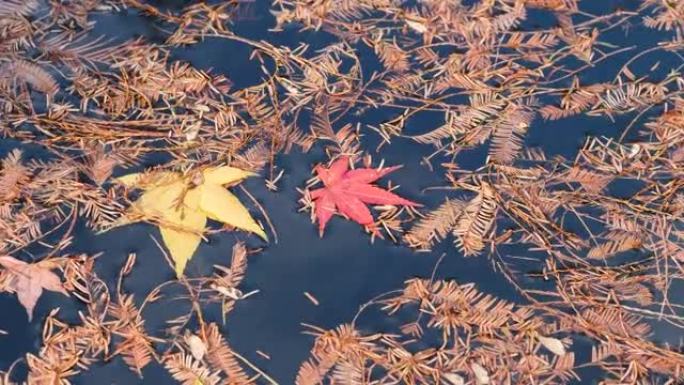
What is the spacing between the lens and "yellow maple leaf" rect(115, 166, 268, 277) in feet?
5.41

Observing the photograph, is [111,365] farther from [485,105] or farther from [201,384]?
[485,105]

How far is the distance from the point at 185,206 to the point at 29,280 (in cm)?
34

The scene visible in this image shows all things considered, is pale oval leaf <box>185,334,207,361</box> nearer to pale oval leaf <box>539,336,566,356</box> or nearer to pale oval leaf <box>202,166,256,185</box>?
pale oval leaf <box>202,166,256,185</box>

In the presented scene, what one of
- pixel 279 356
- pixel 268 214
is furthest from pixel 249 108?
pixel 279 356

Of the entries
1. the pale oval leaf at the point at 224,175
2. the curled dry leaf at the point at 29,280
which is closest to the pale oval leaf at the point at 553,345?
the pale oval leaf at the point at 224,175

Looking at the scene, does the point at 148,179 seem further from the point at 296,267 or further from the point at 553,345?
the point at 553,345

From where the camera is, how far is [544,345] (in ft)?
4.98

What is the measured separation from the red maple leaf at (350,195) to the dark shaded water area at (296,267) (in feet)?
0.08

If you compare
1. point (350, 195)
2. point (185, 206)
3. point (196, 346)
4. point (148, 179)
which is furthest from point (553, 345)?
point (148, 179)

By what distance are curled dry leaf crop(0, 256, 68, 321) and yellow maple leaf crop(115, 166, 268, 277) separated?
8.1 inches

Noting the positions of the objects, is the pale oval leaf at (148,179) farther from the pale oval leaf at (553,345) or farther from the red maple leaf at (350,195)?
the pale oval leaf at (553,345)

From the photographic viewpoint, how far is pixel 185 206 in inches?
65.7

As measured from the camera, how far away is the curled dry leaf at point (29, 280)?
158 cm

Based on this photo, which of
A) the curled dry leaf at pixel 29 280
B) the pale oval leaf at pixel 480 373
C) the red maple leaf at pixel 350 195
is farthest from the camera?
the red maple leaf at pixel 350 195
